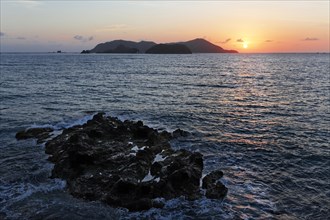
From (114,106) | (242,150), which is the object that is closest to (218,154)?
(242,150)

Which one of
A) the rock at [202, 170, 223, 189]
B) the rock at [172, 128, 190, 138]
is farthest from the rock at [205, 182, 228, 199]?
the rock at [172, 128, 190, 138]

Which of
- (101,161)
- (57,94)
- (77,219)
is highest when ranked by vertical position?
(57,94)

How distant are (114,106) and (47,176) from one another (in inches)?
1010

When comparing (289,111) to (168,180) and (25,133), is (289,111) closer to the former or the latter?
(168,180)

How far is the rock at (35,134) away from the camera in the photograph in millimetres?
→ 30734

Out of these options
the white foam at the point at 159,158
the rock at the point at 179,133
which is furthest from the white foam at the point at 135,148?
the rock at the point at 179,133

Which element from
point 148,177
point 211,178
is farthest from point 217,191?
point 148,177

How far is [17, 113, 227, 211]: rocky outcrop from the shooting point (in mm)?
19219

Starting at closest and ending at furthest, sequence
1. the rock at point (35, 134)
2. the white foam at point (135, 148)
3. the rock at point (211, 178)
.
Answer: the rock at point (211, 178) < the white foam at point (135, 148) < the rock at point (35, 134)

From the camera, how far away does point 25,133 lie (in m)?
31.3

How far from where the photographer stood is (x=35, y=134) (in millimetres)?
31562

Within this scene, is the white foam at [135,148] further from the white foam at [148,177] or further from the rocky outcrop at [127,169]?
the white foam at [148,177]

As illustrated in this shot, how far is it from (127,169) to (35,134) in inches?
552

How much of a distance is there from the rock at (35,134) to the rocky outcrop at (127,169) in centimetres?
239
